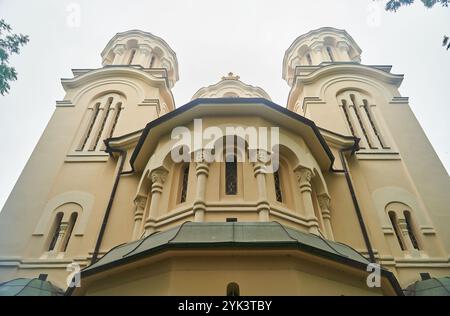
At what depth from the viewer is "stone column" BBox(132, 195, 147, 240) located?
30.6ft

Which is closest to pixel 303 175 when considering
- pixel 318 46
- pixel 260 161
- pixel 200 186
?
pixel 260 161

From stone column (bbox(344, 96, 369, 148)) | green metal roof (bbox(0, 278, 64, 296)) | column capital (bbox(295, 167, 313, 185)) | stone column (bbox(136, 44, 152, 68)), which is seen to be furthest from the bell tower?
green metal roof (bbox(0, 278, 64, 296))

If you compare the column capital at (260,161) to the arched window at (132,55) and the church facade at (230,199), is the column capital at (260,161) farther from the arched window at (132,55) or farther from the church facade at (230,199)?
the arched window at (132,55)

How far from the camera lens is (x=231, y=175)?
29.7ft

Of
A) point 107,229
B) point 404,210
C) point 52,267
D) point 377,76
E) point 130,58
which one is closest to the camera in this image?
point 52,267

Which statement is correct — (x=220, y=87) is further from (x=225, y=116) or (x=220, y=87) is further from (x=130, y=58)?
(x=225, y=116)

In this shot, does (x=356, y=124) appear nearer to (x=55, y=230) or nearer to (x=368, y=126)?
(x=368, y=126)

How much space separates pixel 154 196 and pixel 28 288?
369 cm

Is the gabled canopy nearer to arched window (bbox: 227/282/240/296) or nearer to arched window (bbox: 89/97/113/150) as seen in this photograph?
arched window (bbox: 89/97/113/150)

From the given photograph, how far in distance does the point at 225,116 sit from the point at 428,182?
7.38m

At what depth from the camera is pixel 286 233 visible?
6512mm

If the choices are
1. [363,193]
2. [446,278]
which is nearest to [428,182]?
[363,193]
